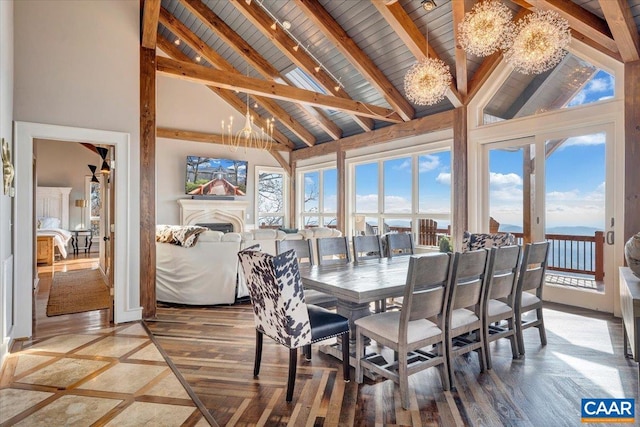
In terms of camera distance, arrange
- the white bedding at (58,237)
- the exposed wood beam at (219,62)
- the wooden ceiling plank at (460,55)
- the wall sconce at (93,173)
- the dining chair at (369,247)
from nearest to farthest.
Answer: the dining chair at (369,247)
the wooden ceiling plank at (460,55)
the exposed wood beam at (219,62)
the white bedding at (58,237)
the wall sconce at (93,173)

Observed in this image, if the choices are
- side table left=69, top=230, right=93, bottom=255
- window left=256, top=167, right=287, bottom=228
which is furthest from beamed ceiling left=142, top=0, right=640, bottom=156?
side table left=69, top=230, right=93, bottom=255

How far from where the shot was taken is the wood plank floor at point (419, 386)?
215cm

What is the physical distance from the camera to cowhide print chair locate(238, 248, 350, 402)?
224 cm

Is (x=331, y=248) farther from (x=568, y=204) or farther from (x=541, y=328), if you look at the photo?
(x=568, y=204)

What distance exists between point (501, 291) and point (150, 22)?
438cm

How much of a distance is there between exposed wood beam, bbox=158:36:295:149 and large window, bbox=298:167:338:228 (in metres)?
1.07

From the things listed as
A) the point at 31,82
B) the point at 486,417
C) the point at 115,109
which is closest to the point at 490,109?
the point at 486,417

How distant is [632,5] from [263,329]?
474 cm

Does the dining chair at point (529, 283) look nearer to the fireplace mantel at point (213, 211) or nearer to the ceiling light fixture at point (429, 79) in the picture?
the ceiling light fixture at point (429, 79)

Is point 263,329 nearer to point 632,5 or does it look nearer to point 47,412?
point 47,412

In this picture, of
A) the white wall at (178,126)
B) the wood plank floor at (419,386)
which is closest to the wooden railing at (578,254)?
the wood plank floor at (419,386)

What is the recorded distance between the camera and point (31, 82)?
3.68 meters

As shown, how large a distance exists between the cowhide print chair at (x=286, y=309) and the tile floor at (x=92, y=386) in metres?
0.64

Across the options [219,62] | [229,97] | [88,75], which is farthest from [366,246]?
[229,97]
